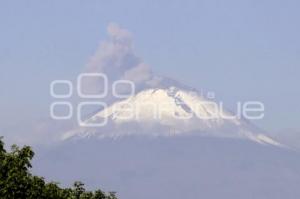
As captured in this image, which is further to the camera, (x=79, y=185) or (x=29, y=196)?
(x=79, y=185)

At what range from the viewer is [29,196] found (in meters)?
71.9

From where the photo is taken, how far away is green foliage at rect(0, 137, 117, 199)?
71.0m

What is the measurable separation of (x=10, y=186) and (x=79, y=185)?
857 cm

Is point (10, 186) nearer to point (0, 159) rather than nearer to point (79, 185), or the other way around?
point (0, 159)

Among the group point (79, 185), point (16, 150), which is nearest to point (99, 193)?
point (79, 185)

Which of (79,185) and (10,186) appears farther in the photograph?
(79,185)

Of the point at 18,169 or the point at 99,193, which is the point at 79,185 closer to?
the point at 99,193

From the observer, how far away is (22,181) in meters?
71.6

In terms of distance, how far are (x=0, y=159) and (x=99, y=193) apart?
8.53 meters

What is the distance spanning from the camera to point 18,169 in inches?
2844

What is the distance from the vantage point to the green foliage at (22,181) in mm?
70975

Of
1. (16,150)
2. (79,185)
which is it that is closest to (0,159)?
(16,150)

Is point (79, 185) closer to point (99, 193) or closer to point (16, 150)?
point (99, 193)

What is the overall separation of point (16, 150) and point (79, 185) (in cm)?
645
